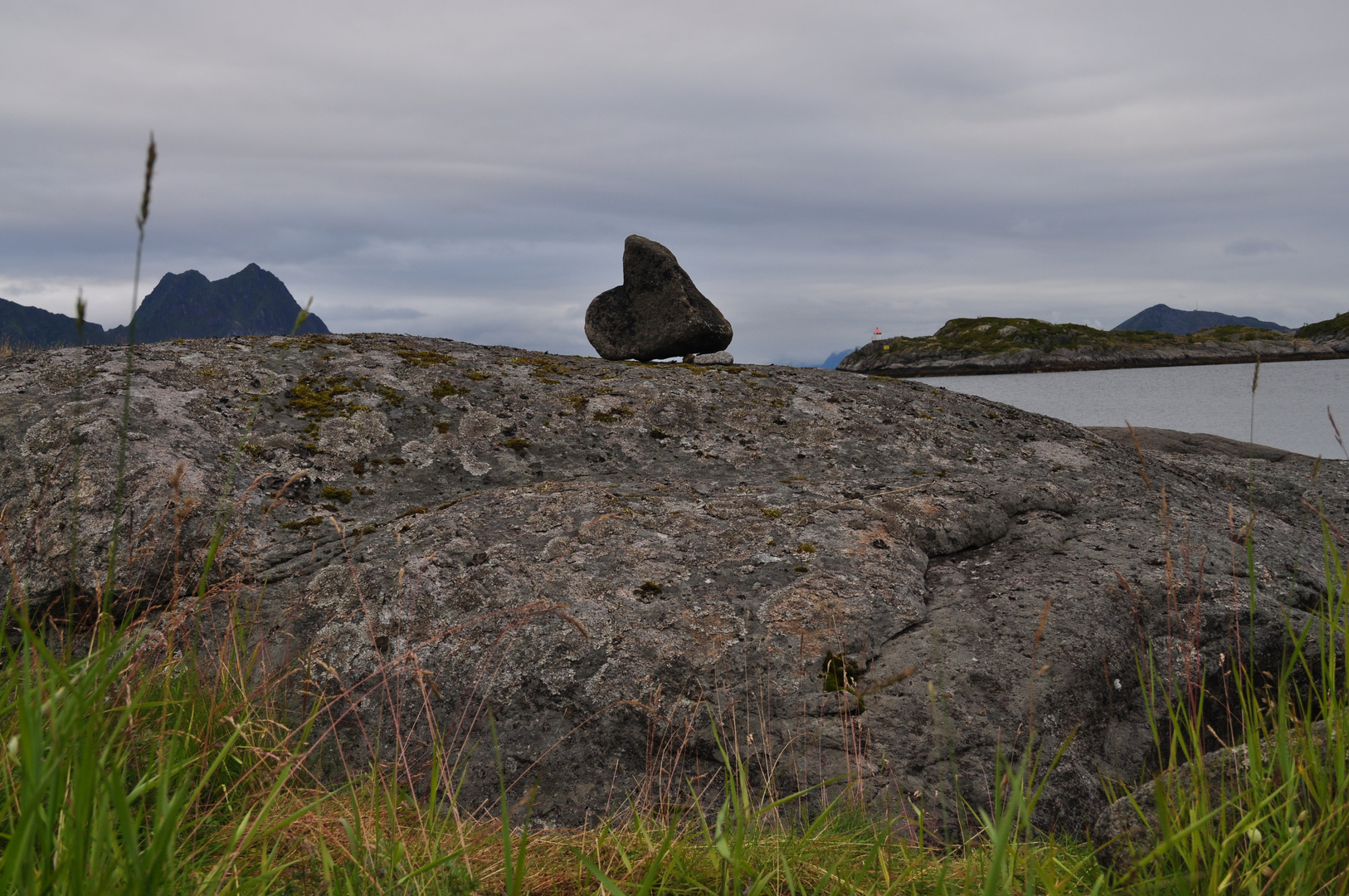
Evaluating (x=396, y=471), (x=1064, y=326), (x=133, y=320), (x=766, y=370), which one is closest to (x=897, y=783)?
(x=133, y=320)

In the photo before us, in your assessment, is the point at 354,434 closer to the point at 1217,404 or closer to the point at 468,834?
the point at 468,834

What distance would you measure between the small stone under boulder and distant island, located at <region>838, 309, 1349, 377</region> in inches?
3330

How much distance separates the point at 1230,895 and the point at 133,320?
3107 millimetres

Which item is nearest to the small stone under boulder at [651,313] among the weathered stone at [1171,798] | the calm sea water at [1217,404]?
the calm sea water at [1217,404]

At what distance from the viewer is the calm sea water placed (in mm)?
24812

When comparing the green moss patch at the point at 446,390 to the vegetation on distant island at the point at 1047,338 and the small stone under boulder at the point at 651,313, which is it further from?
the vegetation on distant island at the point at 1047,338

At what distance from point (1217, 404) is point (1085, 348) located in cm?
6019

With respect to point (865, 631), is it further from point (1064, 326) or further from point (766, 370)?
point (1064, 326)

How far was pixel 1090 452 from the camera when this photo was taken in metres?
7.09

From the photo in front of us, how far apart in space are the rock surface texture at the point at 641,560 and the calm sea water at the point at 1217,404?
9.65 meters

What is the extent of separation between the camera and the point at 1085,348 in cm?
9462

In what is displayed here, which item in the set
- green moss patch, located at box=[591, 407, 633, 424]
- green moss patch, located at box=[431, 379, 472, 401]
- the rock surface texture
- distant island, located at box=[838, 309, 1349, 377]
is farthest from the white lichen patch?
distant island, located at box=[838, 309, 1349, 377]

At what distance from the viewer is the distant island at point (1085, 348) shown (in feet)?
291

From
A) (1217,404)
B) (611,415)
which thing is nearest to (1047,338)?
(1217,404)
